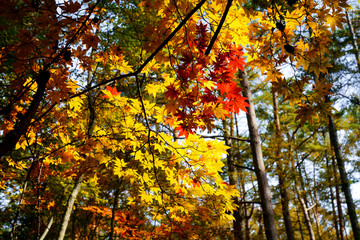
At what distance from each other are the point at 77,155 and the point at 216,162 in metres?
1.78

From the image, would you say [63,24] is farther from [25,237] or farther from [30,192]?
[25,237]

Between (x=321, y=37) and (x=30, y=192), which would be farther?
(x=30, y=192)

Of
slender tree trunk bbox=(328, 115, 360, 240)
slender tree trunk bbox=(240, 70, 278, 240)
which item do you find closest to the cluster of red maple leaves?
slender tree trunk bbox=(240, 70, 278, 240)

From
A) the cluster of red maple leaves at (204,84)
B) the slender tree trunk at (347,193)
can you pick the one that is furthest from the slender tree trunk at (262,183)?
the slender tree trunk at (347,193)

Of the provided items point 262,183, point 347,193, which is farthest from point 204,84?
point 347,193

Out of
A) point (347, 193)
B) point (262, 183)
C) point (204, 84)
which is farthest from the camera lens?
point (347, 193)

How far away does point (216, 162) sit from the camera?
246 cm

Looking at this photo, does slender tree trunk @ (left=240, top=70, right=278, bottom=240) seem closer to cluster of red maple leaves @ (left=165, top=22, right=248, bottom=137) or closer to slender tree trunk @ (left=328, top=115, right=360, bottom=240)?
cluster of red maple leaves @ (left=165, top=22, right=248, bottom=137)

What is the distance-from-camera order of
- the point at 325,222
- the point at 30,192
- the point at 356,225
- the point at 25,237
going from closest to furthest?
the point at 30,192 < the point at 356,225 < the point at 25,237 < the point at 325,222

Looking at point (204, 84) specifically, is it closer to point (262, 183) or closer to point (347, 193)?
point (262, 183)

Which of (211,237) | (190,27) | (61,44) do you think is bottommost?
(211,237)

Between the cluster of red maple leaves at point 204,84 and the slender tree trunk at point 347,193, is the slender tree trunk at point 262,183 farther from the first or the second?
the slender tree trunk at point 347,193

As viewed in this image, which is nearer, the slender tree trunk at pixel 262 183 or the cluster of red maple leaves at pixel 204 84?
the cluster of red maple leaves at pixel 204 84

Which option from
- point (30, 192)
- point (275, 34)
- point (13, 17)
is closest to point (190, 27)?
point (275, 34)
